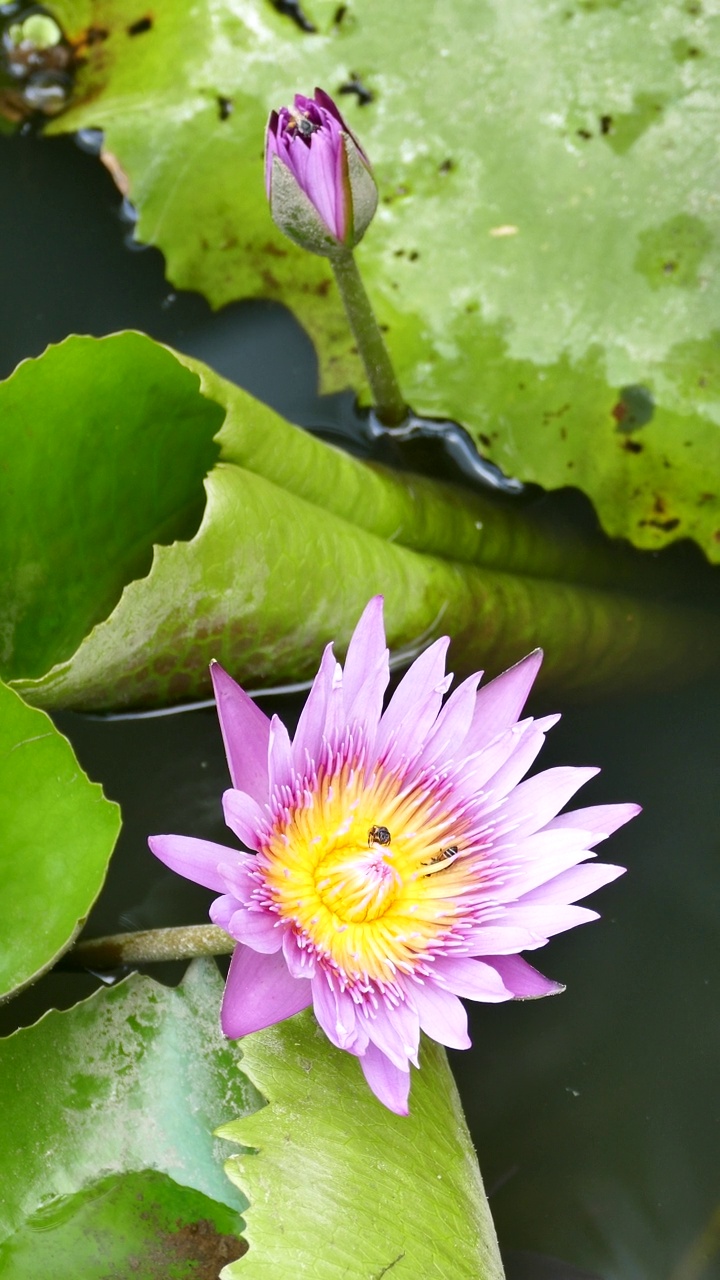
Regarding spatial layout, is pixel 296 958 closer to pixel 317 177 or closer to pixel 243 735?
pixel 243 735

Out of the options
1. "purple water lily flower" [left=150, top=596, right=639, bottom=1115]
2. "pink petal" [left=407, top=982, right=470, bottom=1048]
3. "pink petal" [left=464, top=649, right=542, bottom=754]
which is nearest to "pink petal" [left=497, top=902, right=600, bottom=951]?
"purple water lily flower" [left=150, top=596, right=639, bottom=1115]

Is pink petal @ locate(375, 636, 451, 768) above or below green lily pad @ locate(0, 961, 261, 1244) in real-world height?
above

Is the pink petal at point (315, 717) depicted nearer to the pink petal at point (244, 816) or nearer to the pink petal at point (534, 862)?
the pink petal at point (244, 816)

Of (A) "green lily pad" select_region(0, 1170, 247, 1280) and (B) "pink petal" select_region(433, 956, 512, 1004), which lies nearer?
(B) "pink petal" select_region(433, 956, 512, 1004)

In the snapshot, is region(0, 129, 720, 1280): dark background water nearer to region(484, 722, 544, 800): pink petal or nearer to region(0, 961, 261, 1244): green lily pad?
region(0, 961, 261, 1244): green lily pad

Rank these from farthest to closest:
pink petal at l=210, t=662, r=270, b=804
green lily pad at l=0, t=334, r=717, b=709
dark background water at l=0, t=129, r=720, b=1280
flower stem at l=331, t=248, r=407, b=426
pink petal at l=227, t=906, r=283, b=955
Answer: dark background water at l=0, t=129, r=720, b=1280, flower stem at l=331, t=248, r=407, b=426, green lily pad at l=0, t=334, r=717, b=709, pink petal at l=210, t=662, r=270, b=804, pink petal at l=227, t=906, r=283, b=955

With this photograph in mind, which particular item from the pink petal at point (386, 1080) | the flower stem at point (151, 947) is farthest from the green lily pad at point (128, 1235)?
the pink petal at point (386, 1080)

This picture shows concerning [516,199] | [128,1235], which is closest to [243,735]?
[128,1235]
